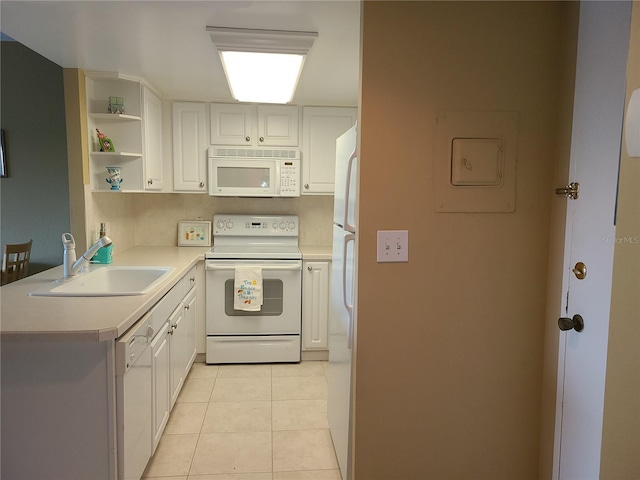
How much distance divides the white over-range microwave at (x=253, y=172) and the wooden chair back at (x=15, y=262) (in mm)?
1334

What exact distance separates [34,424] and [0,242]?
2.07m

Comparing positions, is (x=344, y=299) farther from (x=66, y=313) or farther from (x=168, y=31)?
(x=168, y=31)

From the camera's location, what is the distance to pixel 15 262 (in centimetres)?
266

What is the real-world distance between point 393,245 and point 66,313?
133 centimetres

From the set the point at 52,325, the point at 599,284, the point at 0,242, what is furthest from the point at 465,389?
the point at 0,242

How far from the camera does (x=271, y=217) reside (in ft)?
12.0

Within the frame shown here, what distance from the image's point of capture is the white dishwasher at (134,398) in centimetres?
154

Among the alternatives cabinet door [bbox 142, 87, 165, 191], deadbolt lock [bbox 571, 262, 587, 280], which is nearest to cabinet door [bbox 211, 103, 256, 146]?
cabinet door [bbox 142, 87, 165, 191]

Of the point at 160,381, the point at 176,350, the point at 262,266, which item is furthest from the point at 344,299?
the point at 262,266

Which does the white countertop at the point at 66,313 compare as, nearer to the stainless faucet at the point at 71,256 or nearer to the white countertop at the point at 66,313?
A: the white countertop at the point at 66,313

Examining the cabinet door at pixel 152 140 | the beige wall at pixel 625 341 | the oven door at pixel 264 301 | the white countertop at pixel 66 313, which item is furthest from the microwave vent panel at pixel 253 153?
the beige wall at pixel 625 341

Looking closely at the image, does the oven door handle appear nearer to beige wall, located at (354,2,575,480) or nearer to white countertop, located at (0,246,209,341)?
white countertop, located at (0,246,209,341)

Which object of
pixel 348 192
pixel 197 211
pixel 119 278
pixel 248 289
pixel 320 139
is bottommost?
pixel 248 289

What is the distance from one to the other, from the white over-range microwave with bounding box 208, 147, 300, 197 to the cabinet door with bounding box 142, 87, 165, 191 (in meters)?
0.39
